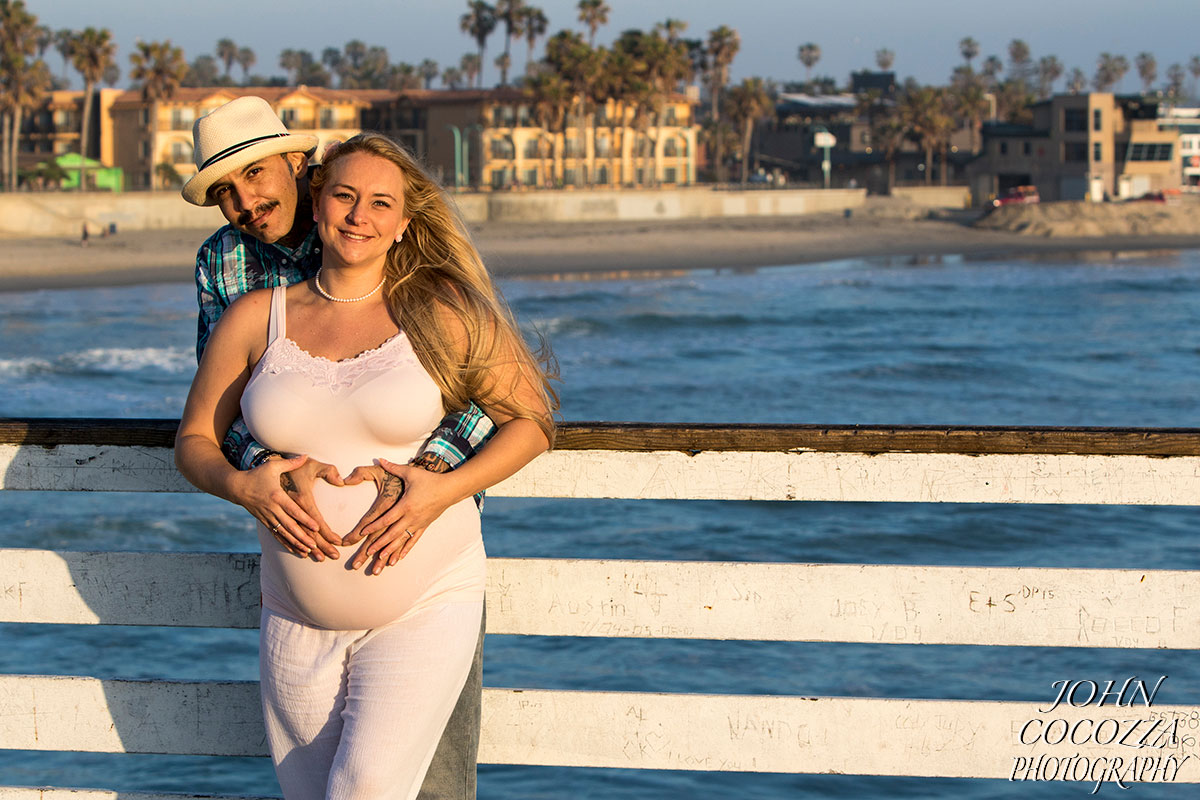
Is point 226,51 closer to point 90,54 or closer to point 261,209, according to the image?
point 90,54

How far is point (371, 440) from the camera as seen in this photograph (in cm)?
253

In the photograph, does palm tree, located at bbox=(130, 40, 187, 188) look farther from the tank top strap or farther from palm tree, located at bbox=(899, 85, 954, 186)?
the tank top strap

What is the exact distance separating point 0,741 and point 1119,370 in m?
25.0

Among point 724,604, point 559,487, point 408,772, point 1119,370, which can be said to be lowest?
point 1119,370

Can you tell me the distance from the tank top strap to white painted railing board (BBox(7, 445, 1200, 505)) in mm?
508

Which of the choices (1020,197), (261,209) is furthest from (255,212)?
(1020,197)

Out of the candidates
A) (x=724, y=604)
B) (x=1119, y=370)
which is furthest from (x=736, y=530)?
(x=1119, y=370)

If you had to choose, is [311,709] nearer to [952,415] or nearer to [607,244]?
[952,415]

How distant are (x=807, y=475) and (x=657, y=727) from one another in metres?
0.63

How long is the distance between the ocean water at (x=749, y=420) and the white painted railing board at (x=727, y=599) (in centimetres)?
210

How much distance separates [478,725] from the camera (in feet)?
9.17

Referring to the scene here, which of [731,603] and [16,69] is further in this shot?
[16,69]

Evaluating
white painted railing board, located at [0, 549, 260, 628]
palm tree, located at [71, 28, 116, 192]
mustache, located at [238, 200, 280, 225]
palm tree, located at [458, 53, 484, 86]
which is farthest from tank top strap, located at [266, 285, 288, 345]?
palm tree, located at [458, 53, 484, 86]

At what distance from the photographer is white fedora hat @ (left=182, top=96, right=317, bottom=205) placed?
291cm
